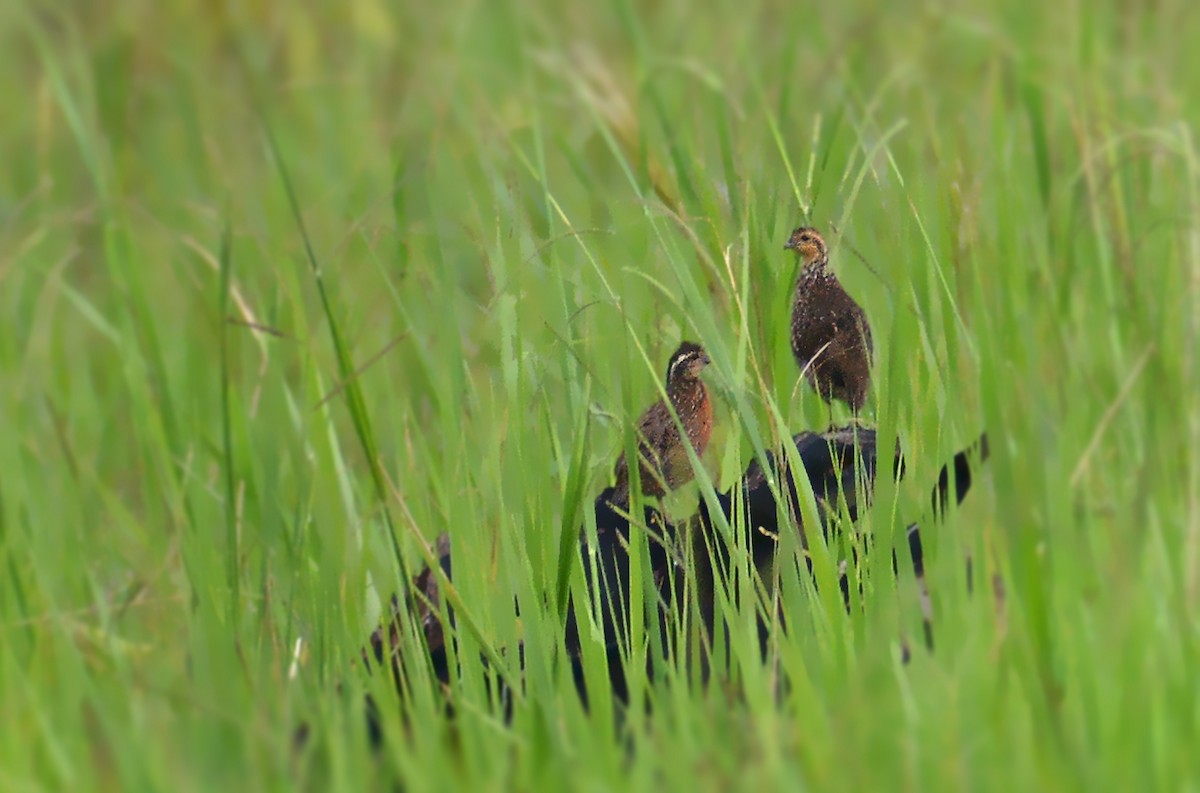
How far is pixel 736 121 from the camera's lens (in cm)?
320

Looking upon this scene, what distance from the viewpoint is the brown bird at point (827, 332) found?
6.77 feet

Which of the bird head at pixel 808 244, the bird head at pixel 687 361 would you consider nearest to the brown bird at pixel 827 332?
the bird head at pixel 808 244

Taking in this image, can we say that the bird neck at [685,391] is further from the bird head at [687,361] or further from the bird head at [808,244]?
the bird head at [808,244]

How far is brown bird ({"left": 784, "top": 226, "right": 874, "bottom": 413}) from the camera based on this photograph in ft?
6.77

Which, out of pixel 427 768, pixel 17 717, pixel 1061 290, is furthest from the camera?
pixel 1061 290

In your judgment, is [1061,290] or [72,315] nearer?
[1061,290]

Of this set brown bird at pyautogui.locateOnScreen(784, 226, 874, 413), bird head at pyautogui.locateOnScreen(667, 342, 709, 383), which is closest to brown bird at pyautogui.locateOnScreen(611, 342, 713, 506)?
bird head at pyautogui.locateOnScreen(667, 342, 709, 383)

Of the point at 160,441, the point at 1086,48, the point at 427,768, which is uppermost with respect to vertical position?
the point at 1086,48

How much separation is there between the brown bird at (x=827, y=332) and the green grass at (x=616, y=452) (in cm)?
3

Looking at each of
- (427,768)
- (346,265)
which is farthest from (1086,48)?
(427,768)

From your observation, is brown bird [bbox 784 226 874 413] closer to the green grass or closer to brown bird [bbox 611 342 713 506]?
the green grass

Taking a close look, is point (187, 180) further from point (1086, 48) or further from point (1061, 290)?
point (1061, 290)

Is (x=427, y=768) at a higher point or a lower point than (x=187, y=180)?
lower

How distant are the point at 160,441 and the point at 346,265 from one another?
1492 mm
